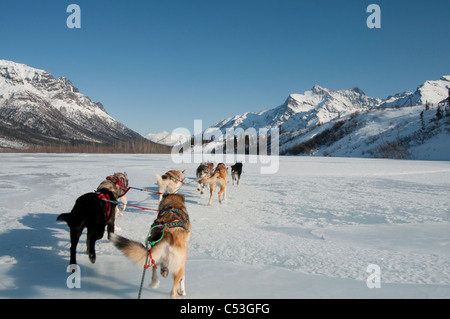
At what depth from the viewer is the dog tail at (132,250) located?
9.32 ft

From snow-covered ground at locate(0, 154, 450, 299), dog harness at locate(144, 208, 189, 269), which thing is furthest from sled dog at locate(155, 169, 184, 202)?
dog harness at locate(144, 208, 189, 269)

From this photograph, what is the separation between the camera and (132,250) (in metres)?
2.85

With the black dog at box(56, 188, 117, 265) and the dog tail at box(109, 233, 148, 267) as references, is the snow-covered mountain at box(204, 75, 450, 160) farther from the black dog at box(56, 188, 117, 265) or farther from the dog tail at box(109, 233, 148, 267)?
the dog tail at box(109, 233, 148, 267)

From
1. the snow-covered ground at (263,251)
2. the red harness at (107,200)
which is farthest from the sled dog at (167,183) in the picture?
the red harness at (107,200)

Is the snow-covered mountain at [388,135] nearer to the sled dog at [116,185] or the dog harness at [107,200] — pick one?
the sled dog at [116,185]

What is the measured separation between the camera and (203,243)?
5.24m

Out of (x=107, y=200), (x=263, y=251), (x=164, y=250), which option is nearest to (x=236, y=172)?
(x=263, y=251)

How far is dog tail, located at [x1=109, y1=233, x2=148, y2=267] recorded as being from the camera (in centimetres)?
284

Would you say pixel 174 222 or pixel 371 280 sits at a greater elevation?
pixel 174 222

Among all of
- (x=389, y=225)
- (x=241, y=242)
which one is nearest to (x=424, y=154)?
(x=389, y=225)

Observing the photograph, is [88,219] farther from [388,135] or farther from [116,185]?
[388,135]
